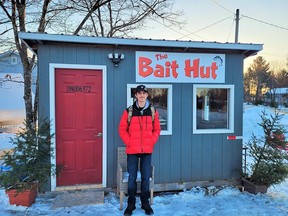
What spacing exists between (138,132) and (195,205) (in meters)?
1.62

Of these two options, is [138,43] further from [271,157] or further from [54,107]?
[271,157]

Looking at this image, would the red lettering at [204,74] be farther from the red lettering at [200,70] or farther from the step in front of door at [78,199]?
the step in front of door at [78,199]

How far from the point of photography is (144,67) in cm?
433

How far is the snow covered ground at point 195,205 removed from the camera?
3.54 m

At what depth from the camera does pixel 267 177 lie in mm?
4262

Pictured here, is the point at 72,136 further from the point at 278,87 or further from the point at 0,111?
the point at 278,87

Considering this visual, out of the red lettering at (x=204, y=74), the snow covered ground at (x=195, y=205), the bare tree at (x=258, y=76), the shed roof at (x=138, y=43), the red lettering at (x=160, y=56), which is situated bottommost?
the snow covered ground at (x=195, y=205)

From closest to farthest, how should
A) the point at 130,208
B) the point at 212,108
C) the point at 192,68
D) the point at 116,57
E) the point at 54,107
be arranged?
1. the point at 130,208
2. the point at 54,107
3. the point at 116,57
4. the point at 192,68
5. the point at 212,108

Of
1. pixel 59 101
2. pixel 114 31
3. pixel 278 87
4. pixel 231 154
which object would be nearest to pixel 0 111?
pixel 114 31

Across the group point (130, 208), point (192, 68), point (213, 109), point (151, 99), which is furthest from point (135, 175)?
point (192, 68)

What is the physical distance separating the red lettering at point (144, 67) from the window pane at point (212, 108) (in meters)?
1.06

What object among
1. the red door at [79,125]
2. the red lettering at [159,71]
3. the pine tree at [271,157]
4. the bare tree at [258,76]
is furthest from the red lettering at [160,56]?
the bare tree at [258,76]

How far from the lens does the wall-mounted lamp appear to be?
4168mm

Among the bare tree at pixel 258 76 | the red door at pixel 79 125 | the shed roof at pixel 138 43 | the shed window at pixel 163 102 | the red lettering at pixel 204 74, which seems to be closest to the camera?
the shed roof at pixel 138 43
